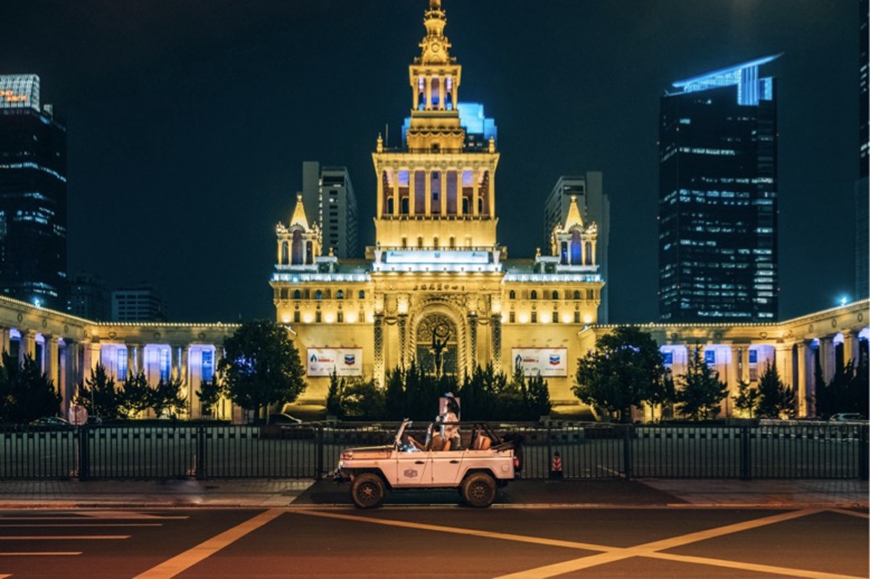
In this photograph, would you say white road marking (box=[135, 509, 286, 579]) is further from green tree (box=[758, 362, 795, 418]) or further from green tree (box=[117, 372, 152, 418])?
green tree (box=[758, 362, 795, 418])

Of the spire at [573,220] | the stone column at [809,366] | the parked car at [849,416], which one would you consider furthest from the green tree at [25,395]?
the spire at [573,220]

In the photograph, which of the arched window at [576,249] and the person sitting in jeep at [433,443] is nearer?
the person sitting in jeep at [433,443]

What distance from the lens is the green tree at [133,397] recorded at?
8106 centimetres

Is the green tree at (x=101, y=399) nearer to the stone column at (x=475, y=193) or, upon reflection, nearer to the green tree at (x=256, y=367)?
the green tree at (x=256, y=367)

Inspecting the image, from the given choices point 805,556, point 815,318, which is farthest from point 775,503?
point 815,318

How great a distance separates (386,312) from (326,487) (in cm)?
8187

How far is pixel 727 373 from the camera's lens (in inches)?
4222

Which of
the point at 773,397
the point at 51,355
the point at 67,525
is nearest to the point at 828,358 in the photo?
the point at 773,397

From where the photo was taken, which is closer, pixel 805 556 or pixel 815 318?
pixel 805 556

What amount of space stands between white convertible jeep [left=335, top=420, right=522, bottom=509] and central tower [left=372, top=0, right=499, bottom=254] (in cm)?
8992

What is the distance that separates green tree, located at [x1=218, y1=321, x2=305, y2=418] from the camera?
260ft

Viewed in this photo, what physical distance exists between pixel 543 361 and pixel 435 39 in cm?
4661

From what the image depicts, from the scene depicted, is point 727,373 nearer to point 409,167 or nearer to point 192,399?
point 409,167

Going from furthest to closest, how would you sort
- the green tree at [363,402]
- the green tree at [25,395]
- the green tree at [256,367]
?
the green tree at [256,367]
the green tree at [363,402]
the green tree at [25,395]
